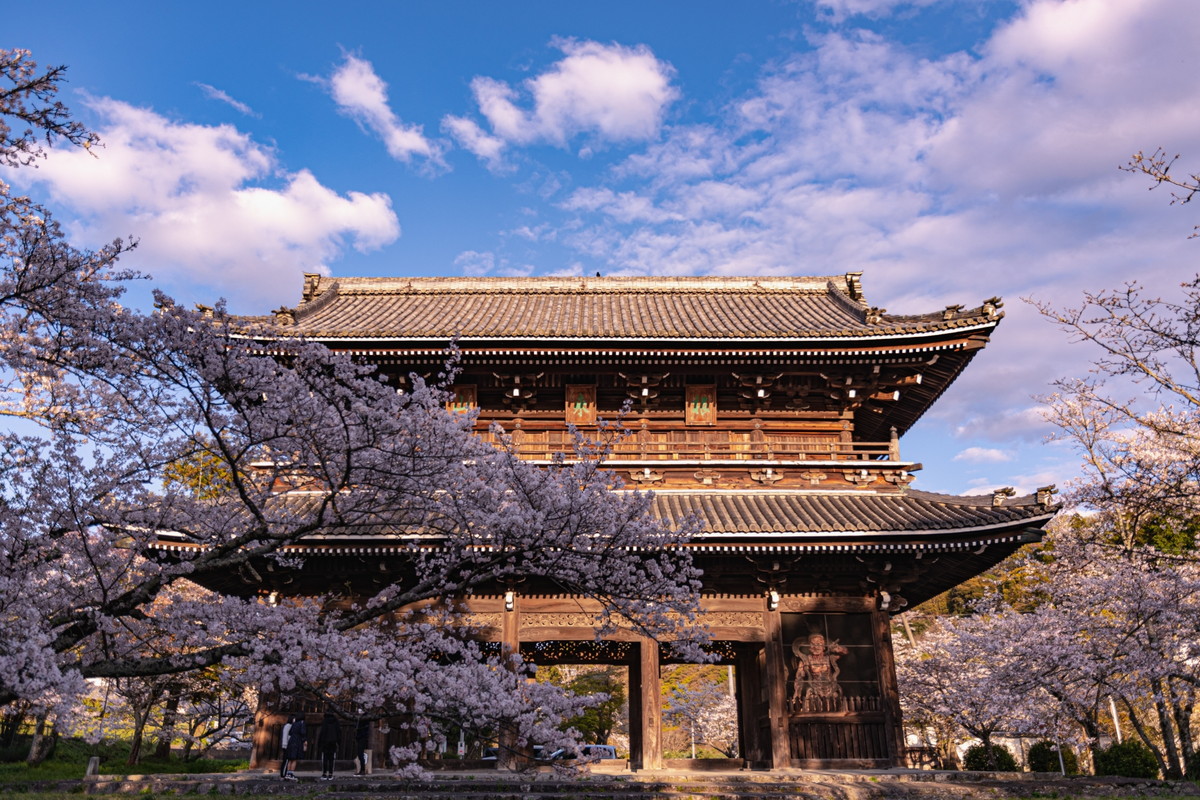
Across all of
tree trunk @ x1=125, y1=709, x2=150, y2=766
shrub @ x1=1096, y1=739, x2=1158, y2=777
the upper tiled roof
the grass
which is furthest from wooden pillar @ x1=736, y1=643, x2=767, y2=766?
tree trunk @ x1=125, y1=709, x2=150, y2=766

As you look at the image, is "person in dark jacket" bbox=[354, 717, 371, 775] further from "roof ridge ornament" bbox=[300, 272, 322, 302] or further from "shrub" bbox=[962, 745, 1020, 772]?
"shrub" bbox=[962, 745, 1020, 772]

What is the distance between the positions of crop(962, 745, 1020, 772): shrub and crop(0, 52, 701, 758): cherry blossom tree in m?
20.5

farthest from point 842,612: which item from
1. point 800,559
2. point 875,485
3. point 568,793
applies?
point 568,793

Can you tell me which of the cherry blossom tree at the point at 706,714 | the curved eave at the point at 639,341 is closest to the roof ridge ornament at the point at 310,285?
the curved eave at the point at 639,341

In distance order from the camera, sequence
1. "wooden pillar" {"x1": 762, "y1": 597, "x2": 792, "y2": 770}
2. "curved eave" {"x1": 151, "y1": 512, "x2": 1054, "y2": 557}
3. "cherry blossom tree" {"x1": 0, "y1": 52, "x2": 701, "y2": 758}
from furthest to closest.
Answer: "wooden pillar" {"x1": 762, "y1": 597, "x2": 792, "y2": 770} < "curved eave" {"x1": 151, "y1": 512, "x2": 1054, "y2": 557} < "cherry blossom tree" {"x1": 0, "y1": 52, "x2": 701, "y2": 758}

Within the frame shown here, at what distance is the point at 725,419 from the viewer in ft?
57.5

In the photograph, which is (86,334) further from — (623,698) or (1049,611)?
(623,698)

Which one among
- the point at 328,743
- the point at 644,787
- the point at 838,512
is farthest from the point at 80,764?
the point at 838,512

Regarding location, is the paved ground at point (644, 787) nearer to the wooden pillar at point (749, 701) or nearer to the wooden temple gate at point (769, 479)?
the wooden temple gate at point (769, 479)

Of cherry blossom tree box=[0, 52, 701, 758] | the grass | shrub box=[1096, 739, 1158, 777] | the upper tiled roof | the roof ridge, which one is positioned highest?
the roof ridge

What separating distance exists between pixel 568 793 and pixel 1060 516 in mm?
30774

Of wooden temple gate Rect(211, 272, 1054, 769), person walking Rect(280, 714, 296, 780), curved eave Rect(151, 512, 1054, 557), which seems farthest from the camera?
wooden temple gate Rect(211, 272, 1054, 769)

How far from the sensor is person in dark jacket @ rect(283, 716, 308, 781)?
13.7 meters

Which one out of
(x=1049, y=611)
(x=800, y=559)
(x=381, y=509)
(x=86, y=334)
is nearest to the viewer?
(x=86, y=334)
